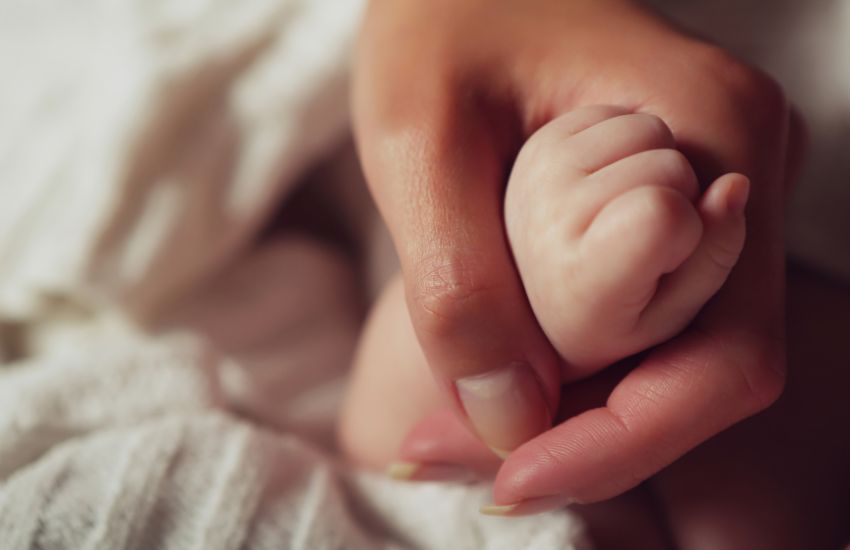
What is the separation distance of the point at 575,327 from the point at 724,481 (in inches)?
7.7

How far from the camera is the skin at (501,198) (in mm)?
374

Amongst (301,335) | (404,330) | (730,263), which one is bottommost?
(301,335)

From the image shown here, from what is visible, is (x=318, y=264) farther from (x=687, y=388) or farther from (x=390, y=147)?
(x=687, y=388)

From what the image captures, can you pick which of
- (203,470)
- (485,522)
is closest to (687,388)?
(485,522)

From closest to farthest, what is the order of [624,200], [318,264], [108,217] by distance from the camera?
[624,200], [108,217], [318,264]

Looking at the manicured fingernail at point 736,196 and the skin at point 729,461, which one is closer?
the manicured fingernail at point 736,196

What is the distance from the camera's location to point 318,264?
0.78m

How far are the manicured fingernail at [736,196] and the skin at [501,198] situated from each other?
51 millimetres

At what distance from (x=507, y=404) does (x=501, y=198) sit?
0.11 metres

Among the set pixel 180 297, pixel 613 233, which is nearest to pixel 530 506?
pixel 613 233

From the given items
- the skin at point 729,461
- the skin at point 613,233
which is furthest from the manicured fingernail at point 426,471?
the skin at point 613,233

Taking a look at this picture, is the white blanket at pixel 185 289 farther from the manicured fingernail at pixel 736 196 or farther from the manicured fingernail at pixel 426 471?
the manicured fingernail at pixel 736 196

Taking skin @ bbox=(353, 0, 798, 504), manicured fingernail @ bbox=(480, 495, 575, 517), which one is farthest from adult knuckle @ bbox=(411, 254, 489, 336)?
manicured fingernail @ bbox=(480, 495, 575, 517)

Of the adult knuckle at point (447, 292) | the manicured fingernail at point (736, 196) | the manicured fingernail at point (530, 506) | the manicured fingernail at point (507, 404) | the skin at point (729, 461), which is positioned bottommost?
the skin at point (729, 461)
